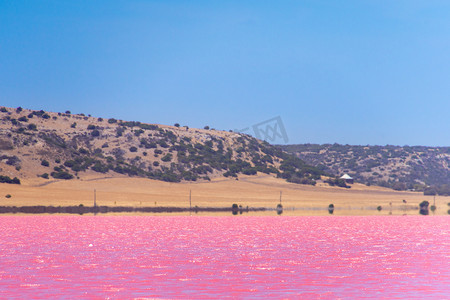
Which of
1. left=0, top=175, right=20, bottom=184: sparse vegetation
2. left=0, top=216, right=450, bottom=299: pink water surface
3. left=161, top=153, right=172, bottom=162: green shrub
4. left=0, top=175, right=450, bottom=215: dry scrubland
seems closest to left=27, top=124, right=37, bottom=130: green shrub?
left=0, top=175, right=450, bottom=215: dry scrubland

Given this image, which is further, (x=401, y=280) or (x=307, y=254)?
(x=307, y=254)

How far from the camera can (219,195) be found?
12362cm

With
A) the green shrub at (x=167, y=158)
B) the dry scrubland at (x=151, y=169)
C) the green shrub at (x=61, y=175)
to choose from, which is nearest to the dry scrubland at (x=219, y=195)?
the dry scrubland at (x=151, y=169)

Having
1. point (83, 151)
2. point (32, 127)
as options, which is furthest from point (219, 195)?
point (32, 127)

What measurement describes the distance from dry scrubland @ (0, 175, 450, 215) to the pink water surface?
51683 millimetres

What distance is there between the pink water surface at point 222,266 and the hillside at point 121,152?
85416 millimetres

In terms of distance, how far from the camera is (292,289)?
20.5 m

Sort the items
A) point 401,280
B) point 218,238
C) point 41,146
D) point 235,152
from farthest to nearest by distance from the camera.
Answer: point 235,152
point 41,146
point 218,238
point 401,280

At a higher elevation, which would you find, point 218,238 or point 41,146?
point 41,146

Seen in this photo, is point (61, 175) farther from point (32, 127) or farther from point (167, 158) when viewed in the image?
point (167, 158)

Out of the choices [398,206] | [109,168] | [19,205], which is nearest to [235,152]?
[109,168]

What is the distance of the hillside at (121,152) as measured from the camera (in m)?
134

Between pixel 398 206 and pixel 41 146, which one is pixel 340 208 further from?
pixel 41 146

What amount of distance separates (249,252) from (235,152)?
14830 cm
